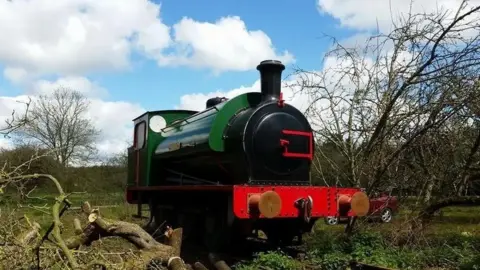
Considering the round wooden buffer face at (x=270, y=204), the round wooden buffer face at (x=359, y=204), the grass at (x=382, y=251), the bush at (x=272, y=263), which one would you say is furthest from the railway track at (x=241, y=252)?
the round wooden buffer face at (x=359, y=204)

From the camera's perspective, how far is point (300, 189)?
805 centimetres

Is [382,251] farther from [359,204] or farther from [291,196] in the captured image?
[291,196]

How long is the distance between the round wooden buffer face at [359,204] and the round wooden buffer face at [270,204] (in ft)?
4.76

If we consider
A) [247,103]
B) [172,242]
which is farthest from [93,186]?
[172,242]

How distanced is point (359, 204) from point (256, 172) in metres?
1.74

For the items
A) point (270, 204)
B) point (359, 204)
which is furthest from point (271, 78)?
point (359, 204)

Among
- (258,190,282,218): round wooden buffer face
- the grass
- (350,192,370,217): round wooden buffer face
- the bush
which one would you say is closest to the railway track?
the bush

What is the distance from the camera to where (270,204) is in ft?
24.4

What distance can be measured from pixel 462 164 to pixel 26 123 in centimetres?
688

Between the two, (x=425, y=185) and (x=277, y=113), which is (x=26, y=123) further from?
(x=425, y=185)

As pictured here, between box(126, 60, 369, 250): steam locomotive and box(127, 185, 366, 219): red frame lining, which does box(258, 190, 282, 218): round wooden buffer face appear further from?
box(127, 185, 366, 219): red frame lining

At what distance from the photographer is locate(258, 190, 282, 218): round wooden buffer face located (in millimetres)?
7387

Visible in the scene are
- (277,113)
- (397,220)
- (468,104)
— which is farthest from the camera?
(397,220)

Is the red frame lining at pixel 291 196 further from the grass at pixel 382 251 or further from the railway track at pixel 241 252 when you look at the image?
the railway track at pixel 241 252
